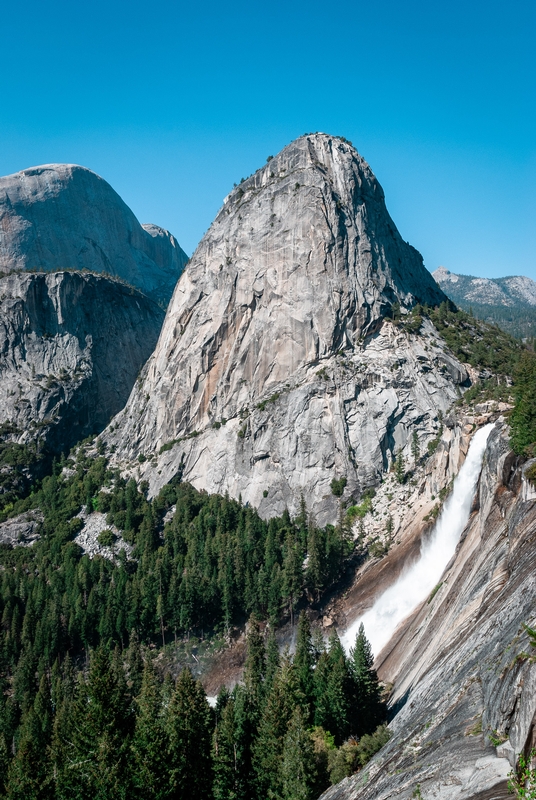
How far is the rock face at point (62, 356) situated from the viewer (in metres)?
134

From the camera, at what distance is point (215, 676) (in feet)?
212

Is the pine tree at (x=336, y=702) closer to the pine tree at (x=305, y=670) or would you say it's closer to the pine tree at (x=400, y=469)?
the pine tree at (x=305, y=670)

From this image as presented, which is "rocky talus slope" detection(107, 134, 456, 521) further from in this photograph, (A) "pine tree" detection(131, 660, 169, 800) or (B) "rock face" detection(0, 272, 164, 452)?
(A) "pine tree" detection(131, 660, 169, 800)

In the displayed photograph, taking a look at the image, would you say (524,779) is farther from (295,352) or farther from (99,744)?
(295,352)

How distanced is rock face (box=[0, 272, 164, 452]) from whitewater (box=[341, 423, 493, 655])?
90994mm

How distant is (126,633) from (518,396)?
55.8 m

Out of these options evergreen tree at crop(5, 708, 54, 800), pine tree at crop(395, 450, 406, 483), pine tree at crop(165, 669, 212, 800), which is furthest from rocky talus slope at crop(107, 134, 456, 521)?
evergreen tree at crop(5, 708, 54, 800)

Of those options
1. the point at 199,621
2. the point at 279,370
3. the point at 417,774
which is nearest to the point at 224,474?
the point at 279,370

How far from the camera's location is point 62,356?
142000mm

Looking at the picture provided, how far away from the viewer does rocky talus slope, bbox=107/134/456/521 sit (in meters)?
91.6

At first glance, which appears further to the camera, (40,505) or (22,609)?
(40,505)

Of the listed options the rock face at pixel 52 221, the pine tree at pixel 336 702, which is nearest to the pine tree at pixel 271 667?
the pine tree at pixel 336 702

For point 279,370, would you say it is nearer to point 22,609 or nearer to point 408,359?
point 408,359

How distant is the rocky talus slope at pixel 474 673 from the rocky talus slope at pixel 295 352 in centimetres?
4385
